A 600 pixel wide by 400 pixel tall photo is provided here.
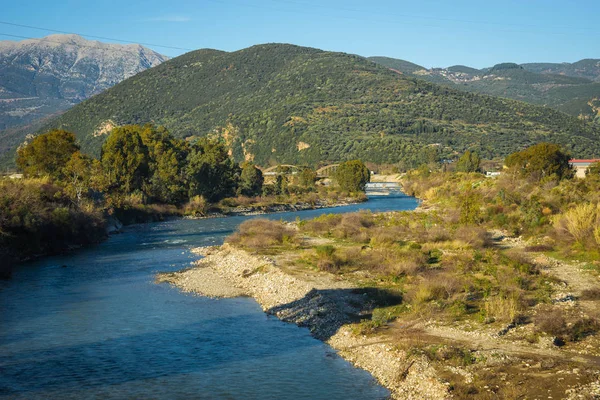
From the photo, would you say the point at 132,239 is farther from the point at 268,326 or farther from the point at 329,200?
the point at 329,200

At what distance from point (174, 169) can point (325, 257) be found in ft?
185

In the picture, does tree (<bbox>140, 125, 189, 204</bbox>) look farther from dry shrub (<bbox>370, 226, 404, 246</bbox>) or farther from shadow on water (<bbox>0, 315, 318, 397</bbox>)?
shadow on water (<bbox>0, 315, 318, 397</bbox>)

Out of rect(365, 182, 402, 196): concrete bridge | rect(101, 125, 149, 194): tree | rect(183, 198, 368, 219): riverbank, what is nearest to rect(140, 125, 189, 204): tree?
rect(101, 125, 149, 194): tree

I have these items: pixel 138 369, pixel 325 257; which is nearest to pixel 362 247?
pixel 325 257

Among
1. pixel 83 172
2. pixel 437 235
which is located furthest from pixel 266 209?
pixel 437 235

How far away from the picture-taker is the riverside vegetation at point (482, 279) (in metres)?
19.3

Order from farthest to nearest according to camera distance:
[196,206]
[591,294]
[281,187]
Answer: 1. [281,187]
2. [196,206]
3. [591,294]

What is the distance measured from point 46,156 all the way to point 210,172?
Answer: 81.0 feet

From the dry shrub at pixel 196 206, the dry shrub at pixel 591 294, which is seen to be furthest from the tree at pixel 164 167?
the dry shrub at pixel 591 294

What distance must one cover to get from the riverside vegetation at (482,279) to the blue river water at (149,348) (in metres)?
3.10

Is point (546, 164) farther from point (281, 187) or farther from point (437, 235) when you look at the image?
point (281, 187)

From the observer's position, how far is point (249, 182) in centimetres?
10519

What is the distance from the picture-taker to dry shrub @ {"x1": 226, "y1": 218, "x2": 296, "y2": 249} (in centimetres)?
4819

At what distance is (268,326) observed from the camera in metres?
26.5
